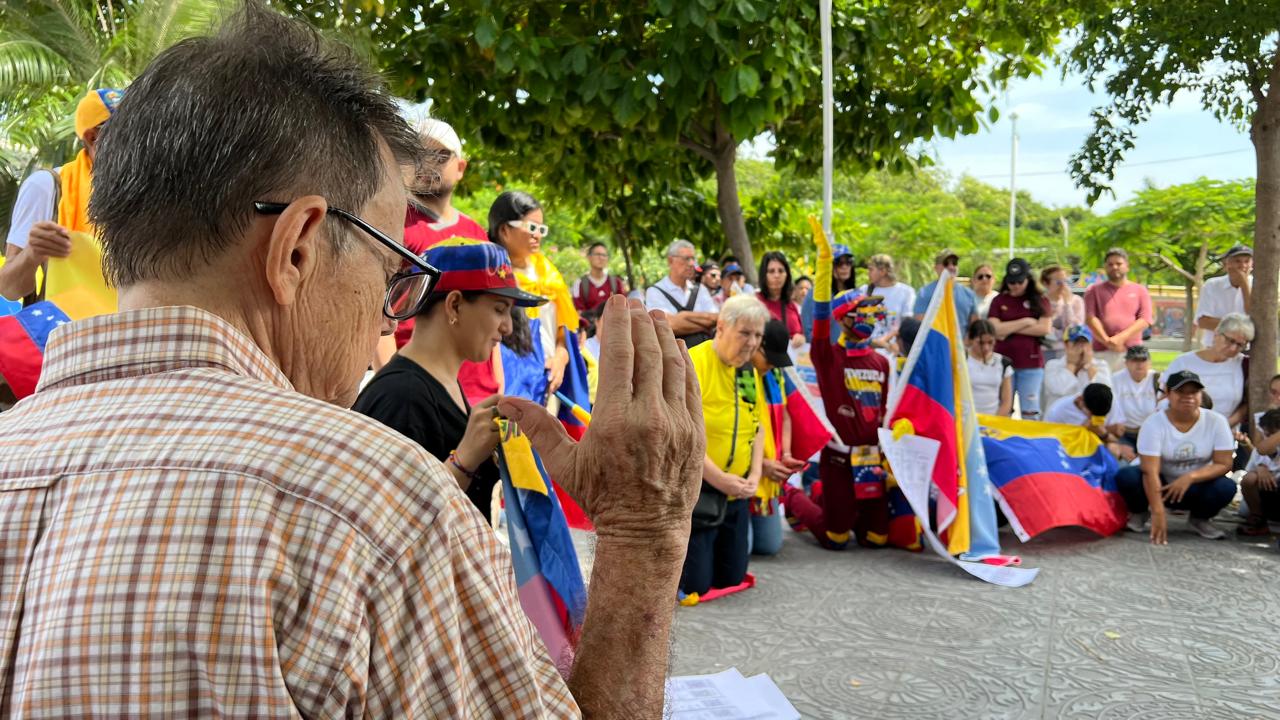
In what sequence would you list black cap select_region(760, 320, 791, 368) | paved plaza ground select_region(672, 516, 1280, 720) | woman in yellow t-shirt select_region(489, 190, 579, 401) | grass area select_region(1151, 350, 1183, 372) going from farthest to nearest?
grass area select_region(1151, 350, 1183, 372) < black cap select_region(760, 320, 791, 368) < woman in yellow t-shirt select_region(489, 190, 579, 401) < paved plaza ground select_region(672, 516, 1280, 720)

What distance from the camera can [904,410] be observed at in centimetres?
606

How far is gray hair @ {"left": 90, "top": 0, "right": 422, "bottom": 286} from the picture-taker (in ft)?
3.15

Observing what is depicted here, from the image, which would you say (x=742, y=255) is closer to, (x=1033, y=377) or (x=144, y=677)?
(x=1033, y=377)

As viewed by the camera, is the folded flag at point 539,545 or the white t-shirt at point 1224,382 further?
the white t-shirt at point 1224,382

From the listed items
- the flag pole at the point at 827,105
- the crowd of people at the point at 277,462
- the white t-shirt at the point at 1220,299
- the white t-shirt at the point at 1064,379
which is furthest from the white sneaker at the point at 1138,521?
the crowd of people at the point at 277,462

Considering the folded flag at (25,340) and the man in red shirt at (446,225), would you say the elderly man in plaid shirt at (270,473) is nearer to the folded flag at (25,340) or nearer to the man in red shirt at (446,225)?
the folded flag at (25,340)

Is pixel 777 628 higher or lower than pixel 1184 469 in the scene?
lower

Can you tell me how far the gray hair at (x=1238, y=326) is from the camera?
7.10 meters

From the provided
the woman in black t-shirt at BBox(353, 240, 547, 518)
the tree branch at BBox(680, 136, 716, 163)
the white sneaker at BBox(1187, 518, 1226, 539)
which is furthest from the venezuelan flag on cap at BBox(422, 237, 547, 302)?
the tree branch at BBox(680, 136, 716, 163)

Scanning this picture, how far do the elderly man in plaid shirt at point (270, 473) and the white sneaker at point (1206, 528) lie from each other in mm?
6326

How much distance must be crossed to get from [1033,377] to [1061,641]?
4346 millimetres

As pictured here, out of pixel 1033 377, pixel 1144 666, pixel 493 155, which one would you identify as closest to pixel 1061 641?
pixel 1144 666

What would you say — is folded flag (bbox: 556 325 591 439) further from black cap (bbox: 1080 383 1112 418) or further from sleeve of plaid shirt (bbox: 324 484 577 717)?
sleeve of plaid shirt (bbox: 324 484 577 717)

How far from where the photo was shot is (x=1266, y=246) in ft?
23.7
